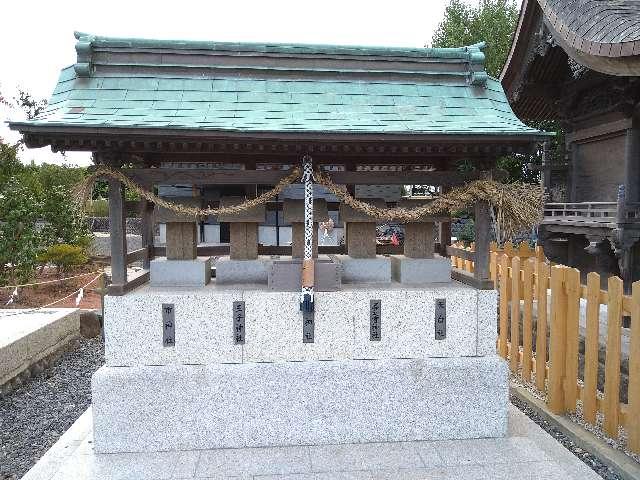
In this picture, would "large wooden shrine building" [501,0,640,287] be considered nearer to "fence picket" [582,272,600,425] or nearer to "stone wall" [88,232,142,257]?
"fence picket" [582,272,600,425]

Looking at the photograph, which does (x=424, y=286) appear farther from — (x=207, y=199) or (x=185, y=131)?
(x=185, y=131)

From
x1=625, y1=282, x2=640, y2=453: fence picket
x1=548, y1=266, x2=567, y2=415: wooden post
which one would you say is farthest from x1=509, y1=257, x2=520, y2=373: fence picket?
x1=625, y1=282, x2=640, y2=453: fence picket

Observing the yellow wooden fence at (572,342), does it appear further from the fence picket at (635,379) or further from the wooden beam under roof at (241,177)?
the wooden beam under roof at (241,177)

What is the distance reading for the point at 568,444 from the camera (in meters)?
5.36

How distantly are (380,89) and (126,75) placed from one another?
9.93ft

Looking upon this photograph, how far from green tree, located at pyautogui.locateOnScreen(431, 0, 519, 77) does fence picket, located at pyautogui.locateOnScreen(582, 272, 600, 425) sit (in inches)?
810

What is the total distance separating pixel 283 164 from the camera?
6.03 meters

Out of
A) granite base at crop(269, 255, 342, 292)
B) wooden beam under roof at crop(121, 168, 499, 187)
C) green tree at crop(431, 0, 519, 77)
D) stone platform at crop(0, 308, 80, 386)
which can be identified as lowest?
stone platform at crop(0, 308, 80, 386)

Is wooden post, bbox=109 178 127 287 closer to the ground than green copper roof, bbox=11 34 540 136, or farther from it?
closer to the ground

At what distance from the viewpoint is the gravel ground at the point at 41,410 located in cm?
545

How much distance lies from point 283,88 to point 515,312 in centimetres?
486

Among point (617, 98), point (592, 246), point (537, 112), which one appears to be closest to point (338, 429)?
point (592, 246)

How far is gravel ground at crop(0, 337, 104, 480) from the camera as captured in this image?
5.45 metres

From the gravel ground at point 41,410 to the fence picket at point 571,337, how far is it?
647 centimetres
